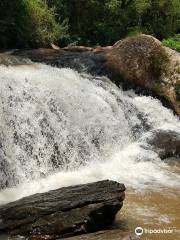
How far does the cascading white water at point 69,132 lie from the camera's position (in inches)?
410

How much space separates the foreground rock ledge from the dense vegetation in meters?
12.5

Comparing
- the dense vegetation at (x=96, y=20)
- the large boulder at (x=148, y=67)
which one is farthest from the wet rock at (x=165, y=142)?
the dense vegetation at (x=96, y=20)

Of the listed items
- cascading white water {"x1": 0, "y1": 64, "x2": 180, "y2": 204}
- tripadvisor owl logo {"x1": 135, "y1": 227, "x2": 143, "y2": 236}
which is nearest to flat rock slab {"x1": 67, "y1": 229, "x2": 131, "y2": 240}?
tripadvisor owl logo {"x1": 135, "y1": 227, "x2": 143, "y2": 236}

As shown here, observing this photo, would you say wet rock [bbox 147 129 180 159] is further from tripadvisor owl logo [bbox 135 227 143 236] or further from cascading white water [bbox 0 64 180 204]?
tripadvisor owl logo [bbox 135 227 143 236]

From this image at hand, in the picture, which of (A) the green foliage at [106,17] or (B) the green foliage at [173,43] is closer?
(B) the green foliage at [173,43]

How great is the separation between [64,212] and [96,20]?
56.8 feet

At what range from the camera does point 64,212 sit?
734 cm

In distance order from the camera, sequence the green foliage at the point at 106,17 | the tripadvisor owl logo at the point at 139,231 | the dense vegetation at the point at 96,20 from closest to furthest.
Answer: the tripadvisor owl logo at the point at 139,231 → the dense vegetation at the point at 96,20 → the green foliage at the point at 106,17

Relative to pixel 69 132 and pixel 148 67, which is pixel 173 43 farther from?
pixel 69 132

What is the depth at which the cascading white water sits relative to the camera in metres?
10.4

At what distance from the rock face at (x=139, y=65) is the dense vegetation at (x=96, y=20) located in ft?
10.6

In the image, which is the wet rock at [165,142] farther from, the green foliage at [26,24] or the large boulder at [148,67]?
the green foliage at [26,24]

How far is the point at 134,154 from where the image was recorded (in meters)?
12.5

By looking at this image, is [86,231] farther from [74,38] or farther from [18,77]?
[74,38]
